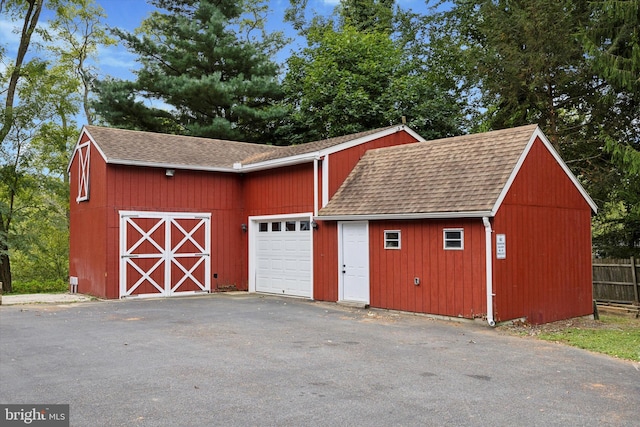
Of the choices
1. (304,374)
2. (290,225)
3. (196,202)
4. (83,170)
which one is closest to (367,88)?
(290,225)

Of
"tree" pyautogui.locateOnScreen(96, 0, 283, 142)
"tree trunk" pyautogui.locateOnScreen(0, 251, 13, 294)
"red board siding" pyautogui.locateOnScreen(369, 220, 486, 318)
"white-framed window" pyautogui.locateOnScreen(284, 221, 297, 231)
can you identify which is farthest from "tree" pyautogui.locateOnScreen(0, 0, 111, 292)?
"red board siding" pyautogui.locateOnScreen(369, 220, 486, 318)

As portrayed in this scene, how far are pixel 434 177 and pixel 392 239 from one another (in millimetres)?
1678

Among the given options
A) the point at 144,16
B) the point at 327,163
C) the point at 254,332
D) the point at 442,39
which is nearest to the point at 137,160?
the point at 327,163

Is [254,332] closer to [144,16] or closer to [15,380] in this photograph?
[15,380]

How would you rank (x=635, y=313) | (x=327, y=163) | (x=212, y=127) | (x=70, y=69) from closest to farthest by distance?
(x=327, y=163) → (x=635, y=313) → (x=212, y=127) → (x=70, y=69)

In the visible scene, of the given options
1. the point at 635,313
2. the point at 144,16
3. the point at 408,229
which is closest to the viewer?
the point at 408,229

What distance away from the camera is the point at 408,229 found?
12.3m

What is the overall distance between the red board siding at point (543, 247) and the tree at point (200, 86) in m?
15.8

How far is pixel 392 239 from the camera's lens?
1266 centimetres

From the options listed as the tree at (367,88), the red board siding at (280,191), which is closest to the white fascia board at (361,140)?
the red board siding at (280,191)

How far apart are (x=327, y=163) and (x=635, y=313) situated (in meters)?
9.47

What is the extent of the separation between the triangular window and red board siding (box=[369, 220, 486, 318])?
831cm

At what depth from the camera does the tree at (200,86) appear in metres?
25.9

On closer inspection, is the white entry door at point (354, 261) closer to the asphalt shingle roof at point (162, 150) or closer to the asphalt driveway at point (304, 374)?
the asphalt driveway at point (304, 374)
